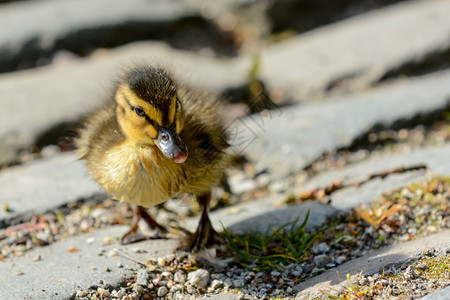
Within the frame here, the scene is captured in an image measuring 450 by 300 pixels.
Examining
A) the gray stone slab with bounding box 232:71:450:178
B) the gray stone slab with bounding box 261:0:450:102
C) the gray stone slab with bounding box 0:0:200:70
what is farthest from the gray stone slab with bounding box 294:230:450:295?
the gray stone slab with bounding box 0:0:200:70

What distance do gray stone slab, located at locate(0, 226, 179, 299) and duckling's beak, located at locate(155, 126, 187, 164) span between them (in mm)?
737

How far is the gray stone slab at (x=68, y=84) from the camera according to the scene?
16.5 feet

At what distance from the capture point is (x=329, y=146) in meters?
4.75

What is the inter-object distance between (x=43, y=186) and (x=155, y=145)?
164 cm

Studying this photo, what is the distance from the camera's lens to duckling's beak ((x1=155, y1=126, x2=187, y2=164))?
9.63ft

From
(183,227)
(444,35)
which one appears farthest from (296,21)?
(183,227)

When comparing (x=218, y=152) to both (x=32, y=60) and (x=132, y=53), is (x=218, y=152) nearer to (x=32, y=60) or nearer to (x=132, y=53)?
(x=132, y=53)

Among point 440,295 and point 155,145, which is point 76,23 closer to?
point 155,145

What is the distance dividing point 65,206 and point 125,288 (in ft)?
3.94

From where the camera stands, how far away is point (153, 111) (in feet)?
9.71

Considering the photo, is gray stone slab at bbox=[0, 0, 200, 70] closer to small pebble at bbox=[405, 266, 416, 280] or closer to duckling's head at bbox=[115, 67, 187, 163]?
duckling's head at bbox=[115, 67, 187, 163]

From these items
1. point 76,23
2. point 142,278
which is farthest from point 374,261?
point 76,23

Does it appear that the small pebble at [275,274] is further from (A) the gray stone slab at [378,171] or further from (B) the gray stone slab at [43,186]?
(B) the gray stone slab at [43,186]

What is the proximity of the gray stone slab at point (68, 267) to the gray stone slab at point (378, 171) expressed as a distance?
113 centimetres
